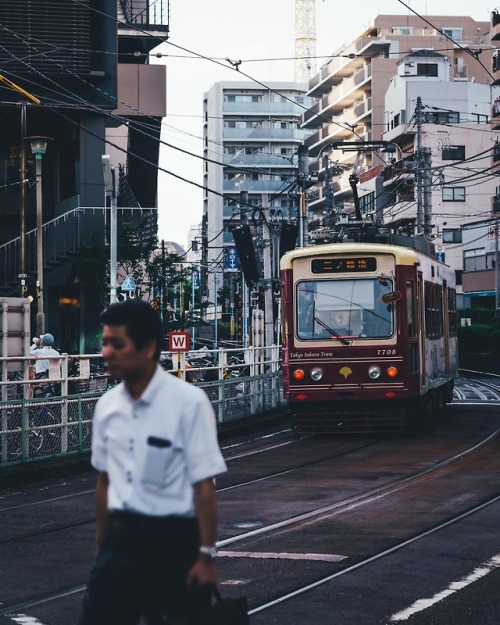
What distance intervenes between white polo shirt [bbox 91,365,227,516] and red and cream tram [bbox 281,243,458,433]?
606 inches

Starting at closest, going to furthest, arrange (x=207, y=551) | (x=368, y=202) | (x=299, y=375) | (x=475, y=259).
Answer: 1. (x=207, y=551)
2. (x=299, y=375)
3. (x=475, y=259)
4. (x=368, y=202)

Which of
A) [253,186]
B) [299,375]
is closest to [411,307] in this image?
[299,375]

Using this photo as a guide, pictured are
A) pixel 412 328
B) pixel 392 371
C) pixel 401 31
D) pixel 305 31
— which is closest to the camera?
pixel 392 371

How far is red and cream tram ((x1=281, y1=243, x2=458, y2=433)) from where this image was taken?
65.5ft

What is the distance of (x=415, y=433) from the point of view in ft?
70.1

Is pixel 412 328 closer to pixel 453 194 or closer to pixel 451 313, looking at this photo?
pixel 451 313

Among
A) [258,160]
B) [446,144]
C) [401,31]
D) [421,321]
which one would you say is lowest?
[421,321]

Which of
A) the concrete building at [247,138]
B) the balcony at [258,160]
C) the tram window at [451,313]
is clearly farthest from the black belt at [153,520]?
the balcony at [258,160]

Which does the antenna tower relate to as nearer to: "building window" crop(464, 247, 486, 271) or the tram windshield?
"building window" crop(464, 247, 486, 271)

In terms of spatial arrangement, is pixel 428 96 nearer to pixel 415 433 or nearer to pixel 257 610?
pixel 415 433

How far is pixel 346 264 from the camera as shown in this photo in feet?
65.8

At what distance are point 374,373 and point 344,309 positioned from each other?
1.10 meters

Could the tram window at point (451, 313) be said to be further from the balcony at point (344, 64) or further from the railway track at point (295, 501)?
the balcony at point (344, 64)

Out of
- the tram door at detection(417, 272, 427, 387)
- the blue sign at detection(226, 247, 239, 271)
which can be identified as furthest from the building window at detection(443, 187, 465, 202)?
the tram door at detection(417, 272, 427, 387)
